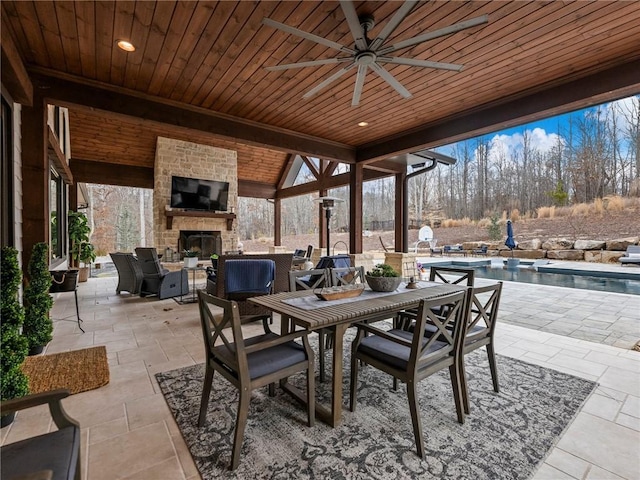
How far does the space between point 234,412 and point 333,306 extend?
97 centimetres

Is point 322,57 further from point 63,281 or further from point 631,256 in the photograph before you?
point 631,256

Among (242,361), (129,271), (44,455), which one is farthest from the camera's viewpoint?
(129,271)

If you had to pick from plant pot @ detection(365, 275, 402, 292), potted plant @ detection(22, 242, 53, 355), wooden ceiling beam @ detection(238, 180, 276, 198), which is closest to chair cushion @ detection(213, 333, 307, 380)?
plant pot @ detection(365, 275, 402, 292)

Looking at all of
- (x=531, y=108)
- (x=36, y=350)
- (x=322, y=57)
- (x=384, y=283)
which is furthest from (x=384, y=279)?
(x=36, y=350)

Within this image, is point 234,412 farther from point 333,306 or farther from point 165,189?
point 165,189

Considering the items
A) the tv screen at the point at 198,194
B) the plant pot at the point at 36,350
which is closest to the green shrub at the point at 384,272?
the plant pot at the point at 36,350

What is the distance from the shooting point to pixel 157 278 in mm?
5406

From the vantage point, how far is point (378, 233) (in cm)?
1789

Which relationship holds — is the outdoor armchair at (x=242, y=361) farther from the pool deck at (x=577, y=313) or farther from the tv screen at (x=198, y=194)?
the tv screen at (x=198, y=194)

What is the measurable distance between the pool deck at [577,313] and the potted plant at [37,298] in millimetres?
5282

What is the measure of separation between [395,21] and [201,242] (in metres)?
7.76

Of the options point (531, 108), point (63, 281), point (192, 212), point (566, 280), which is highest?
point (531, 108)

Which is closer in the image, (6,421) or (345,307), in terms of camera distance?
(6,421)

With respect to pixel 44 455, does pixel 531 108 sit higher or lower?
higher
